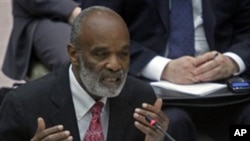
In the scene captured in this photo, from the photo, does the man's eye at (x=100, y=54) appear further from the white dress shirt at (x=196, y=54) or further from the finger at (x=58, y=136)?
the white dress shirt at (x=196, y=54)

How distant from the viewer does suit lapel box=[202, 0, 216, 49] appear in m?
3.46

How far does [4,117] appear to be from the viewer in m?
2.69

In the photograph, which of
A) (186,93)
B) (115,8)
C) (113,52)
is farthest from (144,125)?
(115,8)

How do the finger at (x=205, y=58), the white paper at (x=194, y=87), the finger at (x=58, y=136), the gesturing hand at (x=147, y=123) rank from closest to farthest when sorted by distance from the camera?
the finger at (x=58, y=136) → the gesturing hand at (x=147, y=123) → the white paper at (x=194, y=87) → the finger at (x=205, y=58)

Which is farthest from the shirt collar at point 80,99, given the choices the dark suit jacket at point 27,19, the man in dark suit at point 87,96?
the dark suit jacket at point 27,19

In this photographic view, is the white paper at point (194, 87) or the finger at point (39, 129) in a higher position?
the finger at point (39, 129)

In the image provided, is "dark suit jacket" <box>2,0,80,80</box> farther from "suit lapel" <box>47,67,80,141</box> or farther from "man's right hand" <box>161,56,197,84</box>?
"suit lapel" <box>47,67,80,141</box>

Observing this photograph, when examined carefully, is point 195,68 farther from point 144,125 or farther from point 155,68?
point 144,125

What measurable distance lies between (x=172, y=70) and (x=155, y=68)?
8 cm

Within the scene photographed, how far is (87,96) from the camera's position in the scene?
2711mm

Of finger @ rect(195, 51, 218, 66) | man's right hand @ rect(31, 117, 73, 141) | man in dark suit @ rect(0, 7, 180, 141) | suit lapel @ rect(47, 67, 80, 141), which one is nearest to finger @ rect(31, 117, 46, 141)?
man's right hand @ rect(31, 117, 73, 141)

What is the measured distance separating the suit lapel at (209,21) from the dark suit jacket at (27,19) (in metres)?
0.66

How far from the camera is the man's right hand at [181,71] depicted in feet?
10.8

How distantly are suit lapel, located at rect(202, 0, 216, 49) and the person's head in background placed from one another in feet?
2.92
